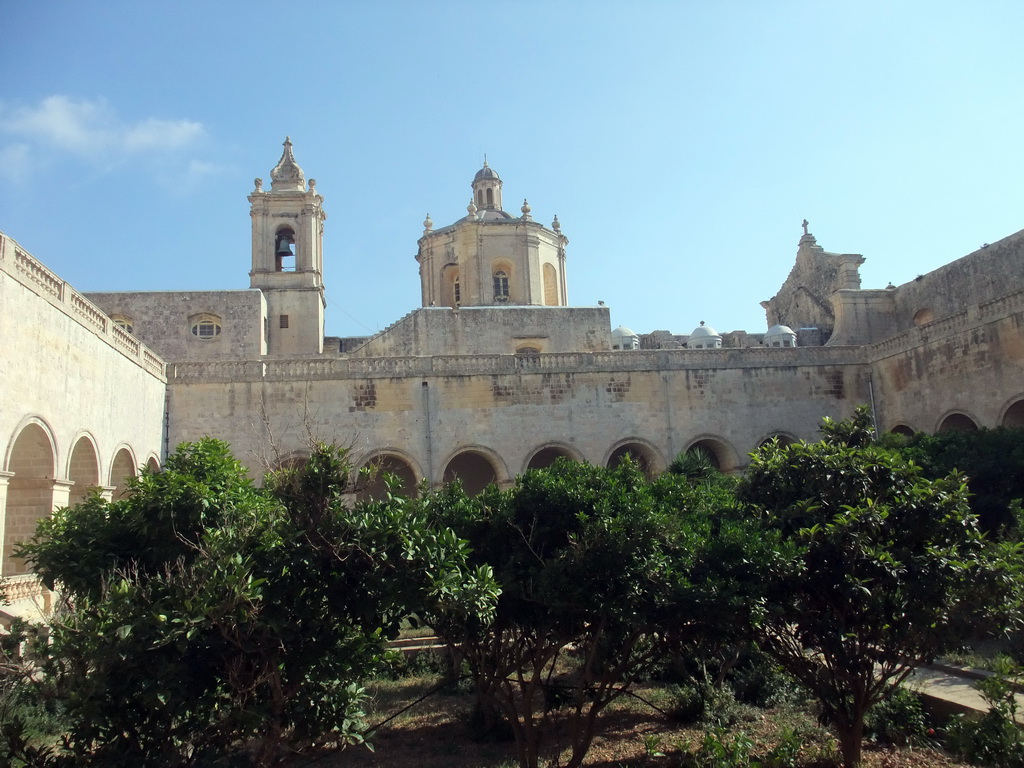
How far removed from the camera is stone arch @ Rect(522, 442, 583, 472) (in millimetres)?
20656

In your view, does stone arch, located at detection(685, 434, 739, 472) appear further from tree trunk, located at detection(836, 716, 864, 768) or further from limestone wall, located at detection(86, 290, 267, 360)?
tree trunk, located at detection(836, 716, 864, 768)

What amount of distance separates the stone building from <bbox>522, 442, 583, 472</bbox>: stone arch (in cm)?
6

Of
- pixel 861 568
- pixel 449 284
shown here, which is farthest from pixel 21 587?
pixel 449 284

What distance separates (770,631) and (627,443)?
13.9m

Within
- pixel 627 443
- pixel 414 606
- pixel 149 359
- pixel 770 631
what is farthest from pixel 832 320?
pixel 414 606

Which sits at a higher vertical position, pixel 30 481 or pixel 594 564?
pixel 30 481

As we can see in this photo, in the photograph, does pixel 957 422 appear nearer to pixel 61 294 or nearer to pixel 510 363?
pixel 510 363

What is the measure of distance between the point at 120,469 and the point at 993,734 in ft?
49.3

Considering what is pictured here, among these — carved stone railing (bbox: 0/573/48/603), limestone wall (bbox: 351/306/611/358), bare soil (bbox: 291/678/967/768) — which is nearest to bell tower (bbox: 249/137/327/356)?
limestone wall (bbox: 351/306/611/358)

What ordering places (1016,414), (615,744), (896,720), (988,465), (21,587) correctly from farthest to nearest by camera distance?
(1016,414), (988,465), (21,587), (615,744), (896,720)

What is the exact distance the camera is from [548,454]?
21875 mm

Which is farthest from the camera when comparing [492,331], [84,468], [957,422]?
[492,331]

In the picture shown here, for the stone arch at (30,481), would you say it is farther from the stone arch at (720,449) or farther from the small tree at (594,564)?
the stone arch at (720,449)

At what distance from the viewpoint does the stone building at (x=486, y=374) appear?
17109mm
